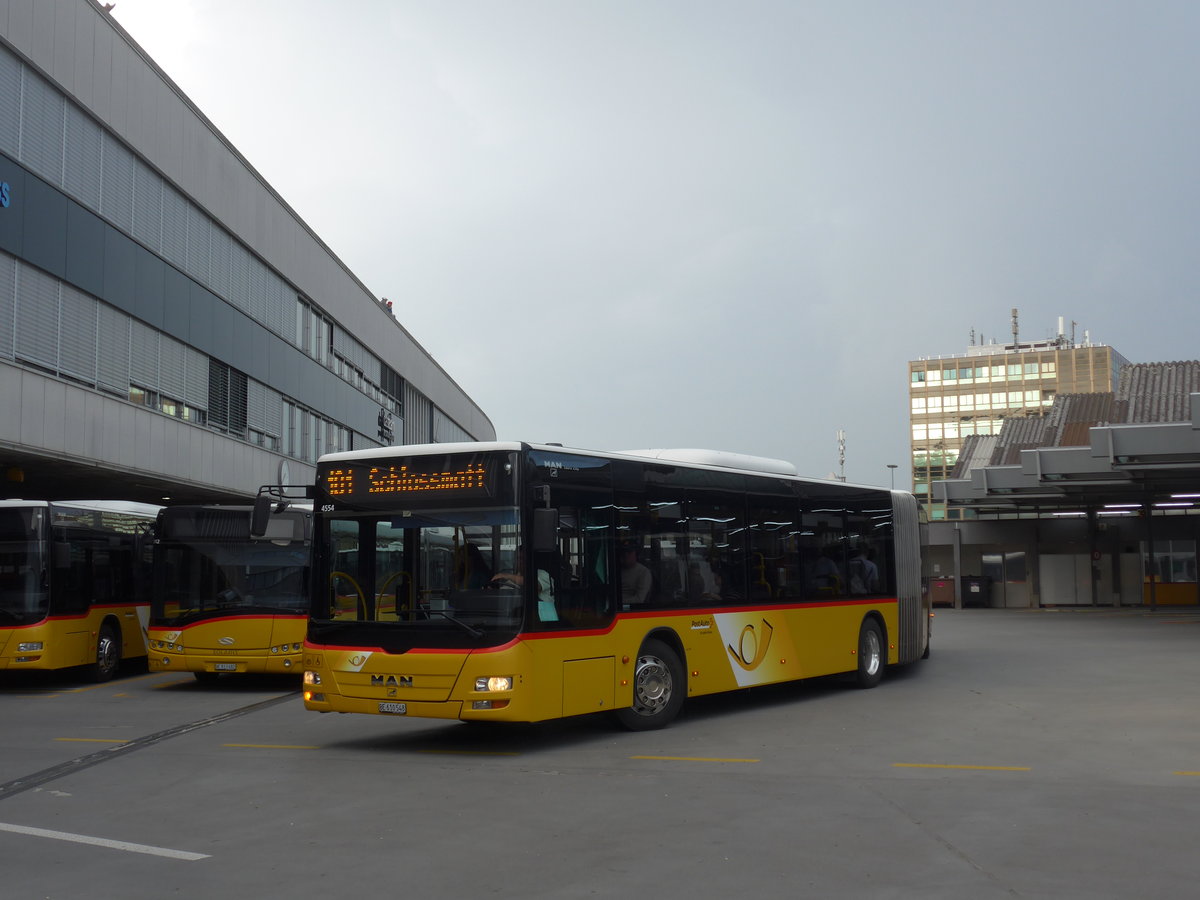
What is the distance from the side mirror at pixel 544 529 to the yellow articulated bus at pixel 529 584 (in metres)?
0.02

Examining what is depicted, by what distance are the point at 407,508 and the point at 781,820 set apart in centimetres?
488

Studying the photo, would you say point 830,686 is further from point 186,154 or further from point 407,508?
point 186,154

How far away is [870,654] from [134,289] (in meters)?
17.8

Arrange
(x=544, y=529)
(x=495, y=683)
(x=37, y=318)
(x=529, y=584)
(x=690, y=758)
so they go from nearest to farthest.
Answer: (x=690, y=758)
(x=495, y=683)
(x=544, y=529)
(x=529, y=584)
(x=37, y=318)

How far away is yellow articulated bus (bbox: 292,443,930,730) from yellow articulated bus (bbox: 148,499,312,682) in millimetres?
5948

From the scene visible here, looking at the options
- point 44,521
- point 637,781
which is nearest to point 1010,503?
point 44,521

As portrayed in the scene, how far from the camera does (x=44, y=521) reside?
685 inches

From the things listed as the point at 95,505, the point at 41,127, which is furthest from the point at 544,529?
the point at 41,127

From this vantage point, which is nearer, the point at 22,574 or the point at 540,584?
the point at 540,584

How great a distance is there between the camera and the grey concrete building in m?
21.9

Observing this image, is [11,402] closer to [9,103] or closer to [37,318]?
[37,318]

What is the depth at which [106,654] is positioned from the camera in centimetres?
1897

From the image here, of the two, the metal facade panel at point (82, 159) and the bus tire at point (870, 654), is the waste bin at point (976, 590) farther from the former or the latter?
the metal facade panel at point (82, 159)

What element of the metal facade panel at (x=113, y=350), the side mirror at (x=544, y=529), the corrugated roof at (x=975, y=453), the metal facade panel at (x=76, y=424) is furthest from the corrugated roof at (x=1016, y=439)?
the side mirror at (x=544, y=529)
